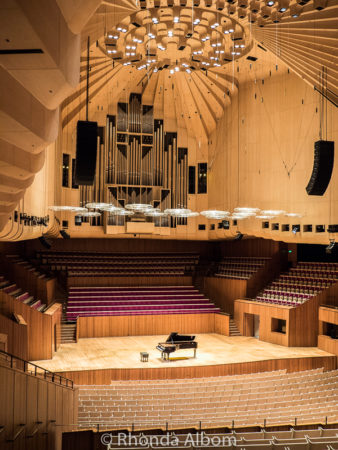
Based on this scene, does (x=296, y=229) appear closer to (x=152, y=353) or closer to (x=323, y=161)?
(x=323, y=161)

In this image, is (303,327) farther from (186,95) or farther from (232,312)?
(186,95)

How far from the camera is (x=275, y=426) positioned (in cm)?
628

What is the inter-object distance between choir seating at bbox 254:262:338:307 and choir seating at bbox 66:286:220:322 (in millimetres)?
1901

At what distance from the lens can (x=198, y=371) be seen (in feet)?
32.1

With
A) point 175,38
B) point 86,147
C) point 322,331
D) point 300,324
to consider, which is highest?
point 175,38

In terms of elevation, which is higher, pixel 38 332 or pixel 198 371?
pixel 38 332

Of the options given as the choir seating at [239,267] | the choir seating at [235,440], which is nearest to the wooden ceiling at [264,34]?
the choir seating at [235,440]

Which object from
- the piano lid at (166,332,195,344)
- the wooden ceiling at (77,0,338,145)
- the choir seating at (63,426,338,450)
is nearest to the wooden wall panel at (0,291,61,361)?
the piano lid at (166,332,195,344)

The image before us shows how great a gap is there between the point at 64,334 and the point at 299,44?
368 inches

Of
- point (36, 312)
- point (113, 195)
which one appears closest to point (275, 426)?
point (36, 312)

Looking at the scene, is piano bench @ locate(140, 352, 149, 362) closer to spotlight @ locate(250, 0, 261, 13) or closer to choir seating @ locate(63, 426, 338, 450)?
choir seating @ locate(63, 426, 338, 450)

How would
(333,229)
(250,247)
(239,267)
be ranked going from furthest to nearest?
(250,247), (239,267), (333,229)

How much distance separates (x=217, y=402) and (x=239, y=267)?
863 centimetres

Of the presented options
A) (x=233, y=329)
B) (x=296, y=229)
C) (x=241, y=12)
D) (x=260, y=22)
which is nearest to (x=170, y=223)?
(x=233, y=329)
